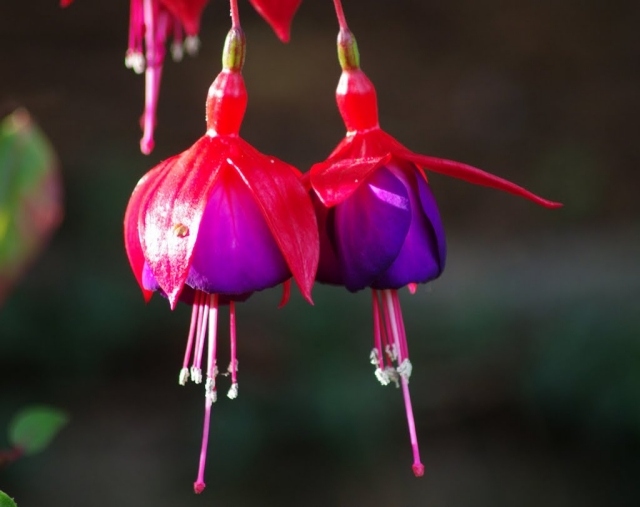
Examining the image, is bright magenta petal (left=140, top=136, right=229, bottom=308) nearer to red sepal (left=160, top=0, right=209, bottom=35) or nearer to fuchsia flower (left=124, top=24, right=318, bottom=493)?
fuchsia flower (left=124, top=24, right=318, bottom=493)

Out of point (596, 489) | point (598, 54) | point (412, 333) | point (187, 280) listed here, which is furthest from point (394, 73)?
point (187, 280)

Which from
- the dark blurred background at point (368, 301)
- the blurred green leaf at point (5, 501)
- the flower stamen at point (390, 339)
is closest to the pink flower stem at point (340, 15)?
the flower stamen at point (390, 339)

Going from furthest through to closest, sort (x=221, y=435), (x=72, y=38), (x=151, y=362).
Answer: (x=72, y=38)
(x=151, y=362)
(x=221, y=435)

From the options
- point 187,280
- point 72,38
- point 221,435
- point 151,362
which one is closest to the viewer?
point 187,280

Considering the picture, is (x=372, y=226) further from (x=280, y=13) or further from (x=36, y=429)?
(x=36, y=429)

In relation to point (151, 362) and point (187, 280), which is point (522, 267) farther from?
point (187, 280)

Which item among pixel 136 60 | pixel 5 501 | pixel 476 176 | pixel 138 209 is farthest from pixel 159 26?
pixel 5 501

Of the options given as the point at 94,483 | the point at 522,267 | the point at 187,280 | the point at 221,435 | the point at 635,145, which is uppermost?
the point at 187,280

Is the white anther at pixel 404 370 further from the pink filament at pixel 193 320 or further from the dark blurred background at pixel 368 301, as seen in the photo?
the dark blurred background at pixel 368 301
